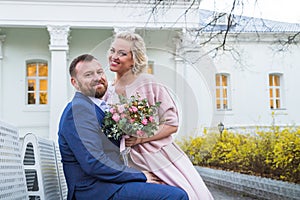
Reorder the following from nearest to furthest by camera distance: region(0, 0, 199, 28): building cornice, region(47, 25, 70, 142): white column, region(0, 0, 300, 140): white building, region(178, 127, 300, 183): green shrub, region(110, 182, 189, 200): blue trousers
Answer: region(110, 182, 189, 200): blue trousers
region(178, 127, 300, 183): green shrub
region(47, 25, 70, 142): white column
region(0, 0, 300, 140): white building
region(0, 0, 199, 28): building cornice

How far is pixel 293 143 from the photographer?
6.25 metres

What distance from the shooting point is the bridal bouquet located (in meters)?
1.75

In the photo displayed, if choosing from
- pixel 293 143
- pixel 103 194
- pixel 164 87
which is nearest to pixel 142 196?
pixel 103 194

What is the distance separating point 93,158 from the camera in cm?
176

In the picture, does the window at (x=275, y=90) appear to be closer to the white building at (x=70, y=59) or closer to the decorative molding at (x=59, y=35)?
the white building at (x=70, y=59)

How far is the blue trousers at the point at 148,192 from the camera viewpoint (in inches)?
67.3

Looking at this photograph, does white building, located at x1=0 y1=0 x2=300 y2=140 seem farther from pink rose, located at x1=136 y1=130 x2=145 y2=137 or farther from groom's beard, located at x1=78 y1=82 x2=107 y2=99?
pink rose, located at x1=136 y1=130 x2=145 y2=137

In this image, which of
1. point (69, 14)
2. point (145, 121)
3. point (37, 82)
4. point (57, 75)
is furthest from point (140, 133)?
point (37, 82)

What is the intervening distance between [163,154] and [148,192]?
0.24 meters

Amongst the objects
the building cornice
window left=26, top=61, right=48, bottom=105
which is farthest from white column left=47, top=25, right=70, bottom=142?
window left=26, top=61, right=48, bottom=105

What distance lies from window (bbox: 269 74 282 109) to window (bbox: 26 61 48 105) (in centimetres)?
958

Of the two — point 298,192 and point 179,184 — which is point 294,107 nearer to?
point 298,192

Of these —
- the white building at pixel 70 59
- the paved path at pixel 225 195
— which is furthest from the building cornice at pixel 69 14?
the paved path at pixel 225 195

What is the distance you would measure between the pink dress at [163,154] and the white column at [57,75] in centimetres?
1235
